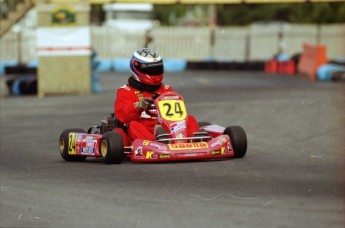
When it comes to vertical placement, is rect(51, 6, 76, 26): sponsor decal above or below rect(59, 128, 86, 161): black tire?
below

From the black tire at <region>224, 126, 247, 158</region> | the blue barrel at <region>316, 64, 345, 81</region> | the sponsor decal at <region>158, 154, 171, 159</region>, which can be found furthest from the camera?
the blue barrel at <region>316, 64, 345, 81</region>

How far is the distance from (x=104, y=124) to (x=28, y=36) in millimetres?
30333

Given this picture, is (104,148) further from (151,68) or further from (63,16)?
(63,16)

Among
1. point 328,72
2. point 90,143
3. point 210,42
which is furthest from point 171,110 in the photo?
point 210,42

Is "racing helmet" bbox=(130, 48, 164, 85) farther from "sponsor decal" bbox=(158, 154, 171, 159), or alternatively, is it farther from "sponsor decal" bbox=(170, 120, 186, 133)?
"sponsor decal" bbox=(158, 154, 171, 159)

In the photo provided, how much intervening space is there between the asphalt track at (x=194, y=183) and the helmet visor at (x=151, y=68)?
1.02m

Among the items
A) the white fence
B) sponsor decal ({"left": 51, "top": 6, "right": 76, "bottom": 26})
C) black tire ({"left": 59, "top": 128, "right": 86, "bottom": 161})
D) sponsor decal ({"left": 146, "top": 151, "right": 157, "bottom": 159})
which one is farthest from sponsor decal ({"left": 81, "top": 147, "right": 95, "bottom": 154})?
the white fence

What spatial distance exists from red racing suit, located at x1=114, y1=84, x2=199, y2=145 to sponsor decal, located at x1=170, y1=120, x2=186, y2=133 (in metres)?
0.23

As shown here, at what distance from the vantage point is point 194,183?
26.4ft

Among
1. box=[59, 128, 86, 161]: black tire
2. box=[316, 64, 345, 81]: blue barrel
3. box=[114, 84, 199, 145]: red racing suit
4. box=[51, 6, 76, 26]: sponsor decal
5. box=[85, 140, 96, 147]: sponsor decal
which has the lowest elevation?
box=[316, 64, 345, 81]: blue barrel

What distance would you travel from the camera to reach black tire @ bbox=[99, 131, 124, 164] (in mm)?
→ 9438

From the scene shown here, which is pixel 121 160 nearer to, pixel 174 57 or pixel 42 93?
pixel 42 93

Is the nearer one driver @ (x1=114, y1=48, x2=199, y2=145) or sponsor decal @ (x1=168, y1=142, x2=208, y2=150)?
sponsor decal @ (x1=168, y1=142, x2=208, y2=150)

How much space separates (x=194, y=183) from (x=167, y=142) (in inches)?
66.2
